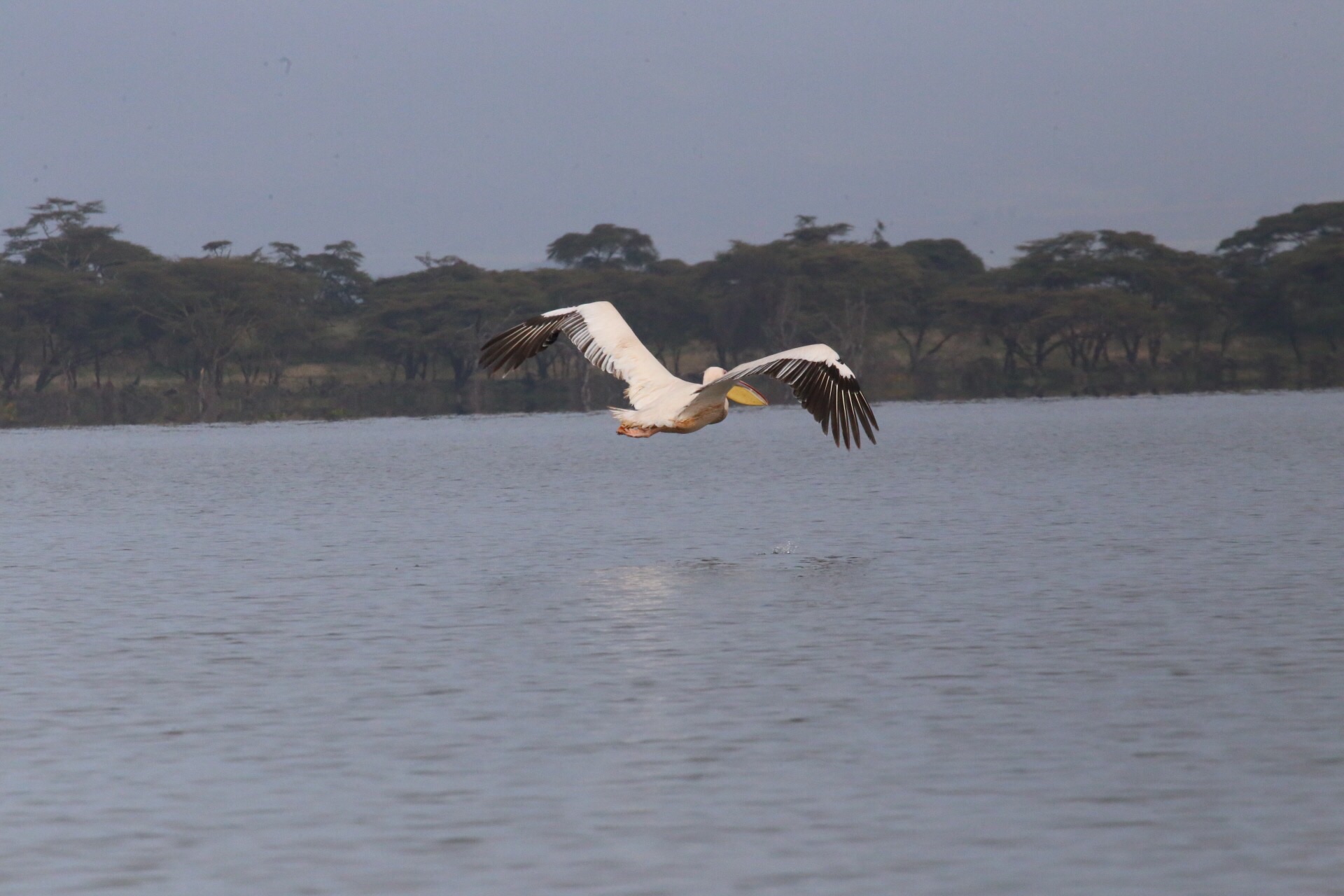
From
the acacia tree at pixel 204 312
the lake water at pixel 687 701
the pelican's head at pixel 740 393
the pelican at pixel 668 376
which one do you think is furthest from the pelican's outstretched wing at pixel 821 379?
the acacia tree at pixel 204 312

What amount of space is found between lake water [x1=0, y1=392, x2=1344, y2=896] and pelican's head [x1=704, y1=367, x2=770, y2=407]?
4.35 feet

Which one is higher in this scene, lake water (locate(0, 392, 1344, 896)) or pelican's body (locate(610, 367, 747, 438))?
pelican's body (locate(610, 367, 747, 438))

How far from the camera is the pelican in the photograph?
535 inches

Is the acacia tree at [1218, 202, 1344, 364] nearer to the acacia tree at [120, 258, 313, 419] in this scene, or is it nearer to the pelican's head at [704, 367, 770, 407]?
the acacia tree at [120, 258, 313, 419]

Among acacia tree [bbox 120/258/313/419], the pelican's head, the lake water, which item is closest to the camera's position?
the lake water

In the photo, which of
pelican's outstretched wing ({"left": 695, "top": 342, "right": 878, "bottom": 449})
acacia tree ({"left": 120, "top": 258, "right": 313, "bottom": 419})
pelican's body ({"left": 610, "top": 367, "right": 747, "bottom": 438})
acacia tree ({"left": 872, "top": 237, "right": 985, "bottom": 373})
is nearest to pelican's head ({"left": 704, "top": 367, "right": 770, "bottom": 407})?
pelican's body ({"left": 610, "top": 367, "right": 747, "bottom": 438})

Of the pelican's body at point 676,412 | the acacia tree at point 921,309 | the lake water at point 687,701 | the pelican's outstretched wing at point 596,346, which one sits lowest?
the lake water at point 687,701

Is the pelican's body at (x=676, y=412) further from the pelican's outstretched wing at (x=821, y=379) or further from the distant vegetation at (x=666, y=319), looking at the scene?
the distant vegetation at (x=666, y=319)

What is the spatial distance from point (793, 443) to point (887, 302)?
40505mm

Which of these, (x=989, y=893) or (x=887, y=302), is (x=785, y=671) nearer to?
(x=989, y=893)

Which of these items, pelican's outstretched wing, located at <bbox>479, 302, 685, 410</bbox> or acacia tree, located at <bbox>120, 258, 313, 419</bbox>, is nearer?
pelican's outstretched wing, located at <bbox>479, 302, 685, 410</bbox>

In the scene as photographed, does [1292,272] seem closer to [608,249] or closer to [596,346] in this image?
[608,249]

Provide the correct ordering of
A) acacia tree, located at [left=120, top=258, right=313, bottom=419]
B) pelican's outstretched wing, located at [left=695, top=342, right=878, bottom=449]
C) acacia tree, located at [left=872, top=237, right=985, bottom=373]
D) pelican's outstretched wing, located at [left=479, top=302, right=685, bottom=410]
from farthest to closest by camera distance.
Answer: acacia tree, located at [left=872, top=237, right=985, bottom=373]
acacia tree, located at [left=120, top=258, right=313, bottom=419]
pelican's outstretched wing, located at [left=479, top=302, right=685, bottom=410]
pelican's outstretched wing, located at [left=695, top=342, right=878, bottom=449]

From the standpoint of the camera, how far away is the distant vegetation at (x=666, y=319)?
7875 cm
